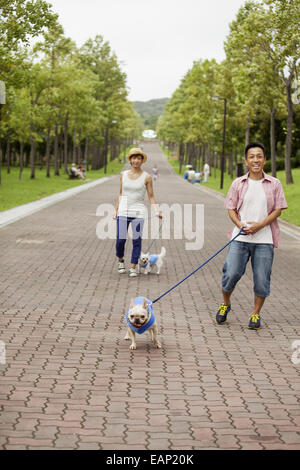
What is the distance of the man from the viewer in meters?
7.11

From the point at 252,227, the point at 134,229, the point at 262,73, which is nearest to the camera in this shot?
the point at 252,227

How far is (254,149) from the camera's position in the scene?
277 inches

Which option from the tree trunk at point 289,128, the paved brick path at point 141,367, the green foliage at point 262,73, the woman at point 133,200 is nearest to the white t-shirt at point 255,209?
the paved brick path at point 141,367

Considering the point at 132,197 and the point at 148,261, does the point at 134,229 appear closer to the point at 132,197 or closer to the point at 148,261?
the point at 132,197

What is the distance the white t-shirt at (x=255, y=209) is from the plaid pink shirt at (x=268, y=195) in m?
0.04

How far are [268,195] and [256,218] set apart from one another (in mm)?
267

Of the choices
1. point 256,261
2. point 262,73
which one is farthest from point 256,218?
point 262,73

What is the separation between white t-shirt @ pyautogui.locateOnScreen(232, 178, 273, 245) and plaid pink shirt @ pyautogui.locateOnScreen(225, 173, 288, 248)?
4 centimetres

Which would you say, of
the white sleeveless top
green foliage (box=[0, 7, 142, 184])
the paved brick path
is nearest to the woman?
the white sleeveless top

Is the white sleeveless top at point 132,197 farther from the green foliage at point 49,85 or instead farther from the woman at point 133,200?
the green foliage at point 49,85

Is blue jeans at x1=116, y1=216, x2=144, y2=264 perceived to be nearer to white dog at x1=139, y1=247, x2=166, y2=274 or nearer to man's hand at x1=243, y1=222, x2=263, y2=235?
white dog at x1=139, y1=247, x2=166, y2=274

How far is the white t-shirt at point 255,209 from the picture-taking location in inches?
282

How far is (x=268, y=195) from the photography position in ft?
23.4
